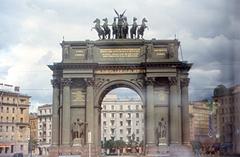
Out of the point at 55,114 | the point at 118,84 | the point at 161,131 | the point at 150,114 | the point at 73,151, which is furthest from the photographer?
the point at 55,114

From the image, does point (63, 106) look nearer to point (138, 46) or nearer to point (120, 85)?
point (120, 85)

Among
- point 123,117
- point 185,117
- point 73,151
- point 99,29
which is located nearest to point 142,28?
point 99,29

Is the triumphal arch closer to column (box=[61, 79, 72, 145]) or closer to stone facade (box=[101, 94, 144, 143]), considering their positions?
column (box=[61, 79, 72, 145])

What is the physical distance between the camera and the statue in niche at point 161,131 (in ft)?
185

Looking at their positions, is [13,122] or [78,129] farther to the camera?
[13,122]

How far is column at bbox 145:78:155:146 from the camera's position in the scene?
56906 millimetres

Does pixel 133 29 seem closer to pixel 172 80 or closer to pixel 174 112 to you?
pixel 172 80

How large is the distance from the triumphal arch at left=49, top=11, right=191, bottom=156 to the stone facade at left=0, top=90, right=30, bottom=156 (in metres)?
37.1

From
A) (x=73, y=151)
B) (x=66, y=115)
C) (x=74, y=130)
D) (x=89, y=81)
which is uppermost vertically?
(x=89, y=81)

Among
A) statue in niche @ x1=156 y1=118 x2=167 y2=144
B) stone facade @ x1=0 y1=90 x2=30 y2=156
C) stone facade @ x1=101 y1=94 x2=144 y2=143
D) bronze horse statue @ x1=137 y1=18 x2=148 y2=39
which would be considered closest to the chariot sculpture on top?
bronze horse statue @ x1=137 y1=18 x2=148 y2=39

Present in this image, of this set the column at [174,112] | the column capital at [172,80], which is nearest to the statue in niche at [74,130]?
the column at [174,112]

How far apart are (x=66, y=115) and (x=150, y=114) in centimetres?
950

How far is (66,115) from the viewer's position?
57625mm

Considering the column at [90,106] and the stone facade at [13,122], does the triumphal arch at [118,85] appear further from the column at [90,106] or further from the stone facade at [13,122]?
the stone facade at [13,122]
